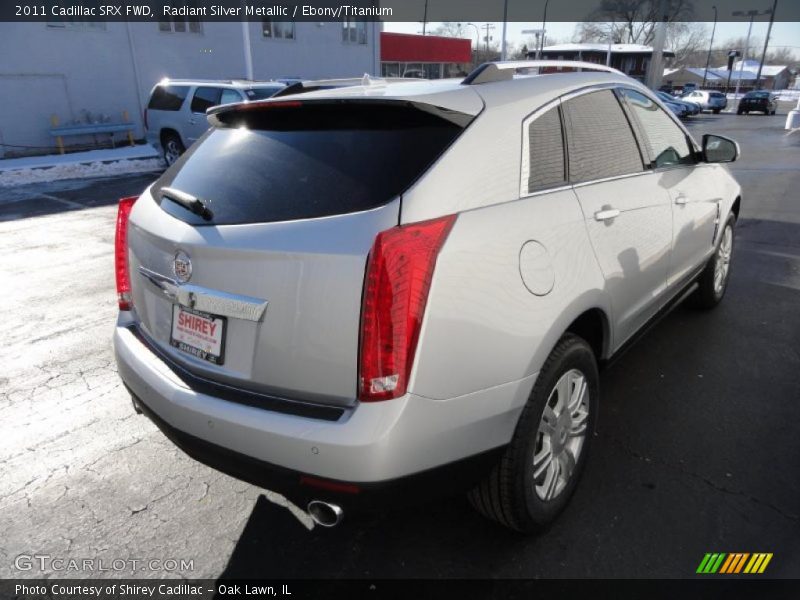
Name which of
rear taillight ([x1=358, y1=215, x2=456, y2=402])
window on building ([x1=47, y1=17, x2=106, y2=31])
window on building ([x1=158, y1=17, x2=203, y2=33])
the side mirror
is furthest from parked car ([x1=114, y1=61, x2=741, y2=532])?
window on building ([x1=158, y1=17, x2=203, y2=33])

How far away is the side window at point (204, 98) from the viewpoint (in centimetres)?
→ 1225

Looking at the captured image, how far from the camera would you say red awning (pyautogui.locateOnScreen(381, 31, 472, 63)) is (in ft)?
139

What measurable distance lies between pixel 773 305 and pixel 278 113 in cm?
445

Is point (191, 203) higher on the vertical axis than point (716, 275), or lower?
higher

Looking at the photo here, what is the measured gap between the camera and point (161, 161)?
1427 cm

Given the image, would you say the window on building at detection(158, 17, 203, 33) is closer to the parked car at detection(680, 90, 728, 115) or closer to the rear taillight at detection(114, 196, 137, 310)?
the rear taillight at detection(114, 196, 137, 310)

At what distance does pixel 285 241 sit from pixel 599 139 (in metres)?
1.70

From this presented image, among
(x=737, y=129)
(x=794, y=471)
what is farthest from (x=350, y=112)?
(x=737, y=129)

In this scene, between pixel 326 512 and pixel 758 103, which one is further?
pixel 758 103

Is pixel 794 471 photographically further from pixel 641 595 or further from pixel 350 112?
pixel 350 112

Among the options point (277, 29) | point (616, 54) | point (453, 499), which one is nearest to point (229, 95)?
point (453, 499)

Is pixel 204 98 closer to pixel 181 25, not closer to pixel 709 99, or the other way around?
pixel 181 25

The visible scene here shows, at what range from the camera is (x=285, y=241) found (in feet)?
6.01

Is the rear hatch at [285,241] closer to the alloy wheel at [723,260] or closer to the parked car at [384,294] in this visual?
the parked car at [384,294]
